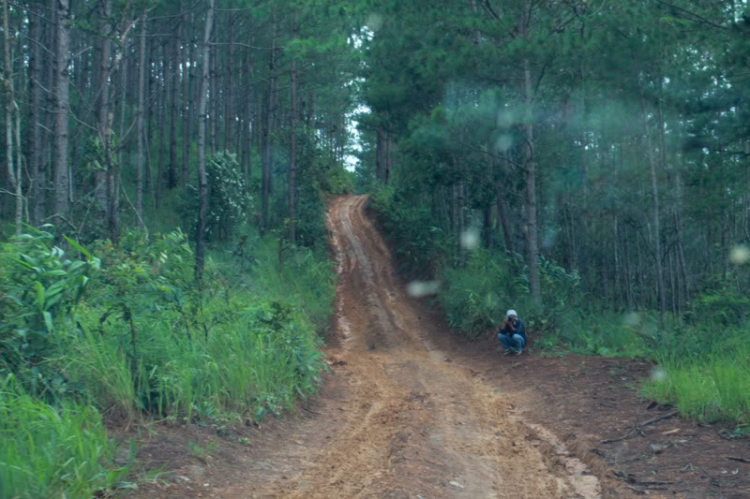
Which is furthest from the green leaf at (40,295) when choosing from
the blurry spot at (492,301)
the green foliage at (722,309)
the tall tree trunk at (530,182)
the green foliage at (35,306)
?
the green foliage at (722,309)

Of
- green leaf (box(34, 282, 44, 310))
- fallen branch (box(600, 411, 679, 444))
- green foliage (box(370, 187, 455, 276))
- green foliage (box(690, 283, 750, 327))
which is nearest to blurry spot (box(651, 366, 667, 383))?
fallen branch (box(600, 411, 679, 444))

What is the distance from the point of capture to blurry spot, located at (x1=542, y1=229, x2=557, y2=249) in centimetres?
2564

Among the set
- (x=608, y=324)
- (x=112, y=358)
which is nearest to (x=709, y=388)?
(x=112, y=358)

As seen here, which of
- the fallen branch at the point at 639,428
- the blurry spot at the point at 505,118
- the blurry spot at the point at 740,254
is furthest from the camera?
the blurry spot at the point at 740,254

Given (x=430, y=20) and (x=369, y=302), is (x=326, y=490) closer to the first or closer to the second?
(x=430, y=20)

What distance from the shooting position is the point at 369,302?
21.6 meters

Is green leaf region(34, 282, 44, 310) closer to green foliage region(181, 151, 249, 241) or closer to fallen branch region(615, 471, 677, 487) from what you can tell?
fallen branch region(615, 471, 677, 487)

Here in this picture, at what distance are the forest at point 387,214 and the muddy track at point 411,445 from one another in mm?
819

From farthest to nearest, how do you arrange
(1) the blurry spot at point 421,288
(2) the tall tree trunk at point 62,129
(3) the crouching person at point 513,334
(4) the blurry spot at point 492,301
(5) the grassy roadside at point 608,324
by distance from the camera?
(1) the blurry spot at point 421,288 < (4) the blurry spot at point 492,301 < (3) the crouching person at point 513,334 < (2) the tall tree trunk at point 62,129 < (5) the grassy roadside at point 608,324

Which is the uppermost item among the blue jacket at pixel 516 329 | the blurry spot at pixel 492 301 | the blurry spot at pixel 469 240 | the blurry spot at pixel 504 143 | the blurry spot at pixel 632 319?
the blurry spot at pixel 504 143

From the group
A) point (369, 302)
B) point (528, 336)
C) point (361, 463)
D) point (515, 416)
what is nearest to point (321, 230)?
point (369, 302)

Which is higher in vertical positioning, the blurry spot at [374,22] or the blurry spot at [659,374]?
the blurry spot at [374,22]

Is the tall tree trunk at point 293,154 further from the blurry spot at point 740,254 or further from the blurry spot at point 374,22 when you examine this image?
the blurry spot at point 740,254

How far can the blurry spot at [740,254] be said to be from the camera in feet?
68.2
